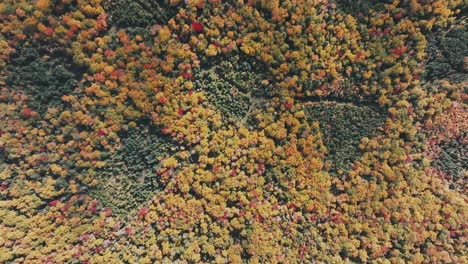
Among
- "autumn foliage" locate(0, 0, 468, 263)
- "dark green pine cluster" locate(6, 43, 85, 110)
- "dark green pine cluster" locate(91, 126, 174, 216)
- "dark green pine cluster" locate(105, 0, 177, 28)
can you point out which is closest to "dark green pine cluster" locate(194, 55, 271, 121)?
"autumn foliage" locate(0, 0, 468, 263)

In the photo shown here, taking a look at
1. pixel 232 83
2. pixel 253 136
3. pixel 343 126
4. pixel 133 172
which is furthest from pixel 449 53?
pixel 133 172

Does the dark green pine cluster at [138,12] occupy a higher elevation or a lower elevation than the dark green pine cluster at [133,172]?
higher

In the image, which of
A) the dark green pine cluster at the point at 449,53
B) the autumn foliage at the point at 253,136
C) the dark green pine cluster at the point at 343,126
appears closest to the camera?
the autumn foliage at the point at 253,136

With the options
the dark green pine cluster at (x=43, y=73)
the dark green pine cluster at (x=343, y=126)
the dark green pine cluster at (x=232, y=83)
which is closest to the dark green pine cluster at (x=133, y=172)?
the dark green pine cluster at (x=232, y=83)

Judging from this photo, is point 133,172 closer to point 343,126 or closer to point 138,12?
point 138,12

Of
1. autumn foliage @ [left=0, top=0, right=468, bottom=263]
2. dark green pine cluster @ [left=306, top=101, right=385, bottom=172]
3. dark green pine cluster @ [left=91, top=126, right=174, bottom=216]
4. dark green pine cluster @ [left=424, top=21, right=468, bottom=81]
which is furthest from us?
dark green pine cluster @ [left=306, top=101, right=385, bottom=172]

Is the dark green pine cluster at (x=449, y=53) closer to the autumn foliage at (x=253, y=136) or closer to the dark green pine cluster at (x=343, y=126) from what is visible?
the autumn foliage at (x=253, y=136)

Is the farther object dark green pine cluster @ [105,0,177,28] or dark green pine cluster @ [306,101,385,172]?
dark green pine cluster @ [306,101,385,172]

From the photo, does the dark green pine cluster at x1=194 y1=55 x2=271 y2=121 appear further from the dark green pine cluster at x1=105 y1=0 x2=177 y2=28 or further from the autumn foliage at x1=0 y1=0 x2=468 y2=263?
the dark green pine cluster at x1=105 y1=0 x2=177 y2=28

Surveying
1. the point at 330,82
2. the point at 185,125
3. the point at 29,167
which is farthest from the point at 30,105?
the point at 330,82

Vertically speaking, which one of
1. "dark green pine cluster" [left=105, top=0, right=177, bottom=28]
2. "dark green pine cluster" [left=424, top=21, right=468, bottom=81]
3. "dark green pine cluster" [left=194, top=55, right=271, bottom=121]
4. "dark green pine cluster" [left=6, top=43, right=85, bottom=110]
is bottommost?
"dark green pine cluster" [left=6, top=43, right=85, bottom=110]

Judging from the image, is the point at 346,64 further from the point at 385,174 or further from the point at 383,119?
the point at 385,174
